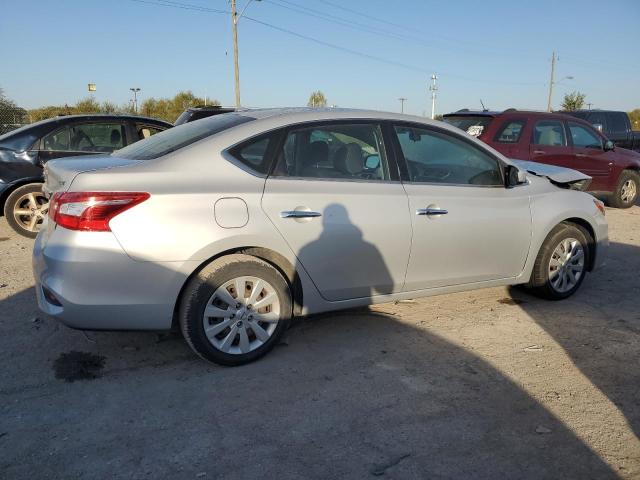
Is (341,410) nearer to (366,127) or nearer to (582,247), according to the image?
(366,127)

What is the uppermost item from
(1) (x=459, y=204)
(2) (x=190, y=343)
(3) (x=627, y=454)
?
(1) (x=459, y=204)

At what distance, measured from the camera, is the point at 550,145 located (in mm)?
9531

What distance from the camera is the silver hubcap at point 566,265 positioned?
16.3 feet

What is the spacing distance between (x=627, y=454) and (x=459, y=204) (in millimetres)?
2076

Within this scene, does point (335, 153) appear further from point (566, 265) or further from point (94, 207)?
point (566, 265)

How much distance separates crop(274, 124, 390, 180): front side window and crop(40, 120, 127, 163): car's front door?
15.0 ft

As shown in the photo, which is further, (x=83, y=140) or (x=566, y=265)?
(x=83, y=140)

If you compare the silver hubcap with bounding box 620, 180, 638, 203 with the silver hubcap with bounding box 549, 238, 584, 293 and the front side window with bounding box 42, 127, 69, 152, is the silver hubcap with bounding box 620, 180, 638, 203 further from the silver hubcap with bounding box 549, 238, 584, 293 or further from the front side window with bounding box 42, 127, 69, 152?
the front side window with bounding box 42, 127, 69, 152

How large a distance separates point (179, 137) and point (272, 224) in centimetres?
101

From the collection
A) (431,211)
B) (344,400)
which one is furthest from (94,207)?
(431,211)

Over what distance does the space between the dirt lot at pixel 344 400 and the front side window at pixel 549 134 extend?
521 cm

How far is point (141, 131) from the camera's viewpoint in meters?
7.97

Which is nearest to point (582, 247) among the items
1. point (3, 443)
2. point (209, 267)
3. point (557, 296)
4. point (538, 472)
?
point (557, 296)

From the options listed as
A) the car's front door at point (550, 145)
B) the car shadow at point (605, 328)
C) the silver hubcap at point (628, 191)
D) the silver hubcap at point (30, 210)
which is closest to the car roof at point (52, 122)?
the silver hubcap at point (30, 210)
